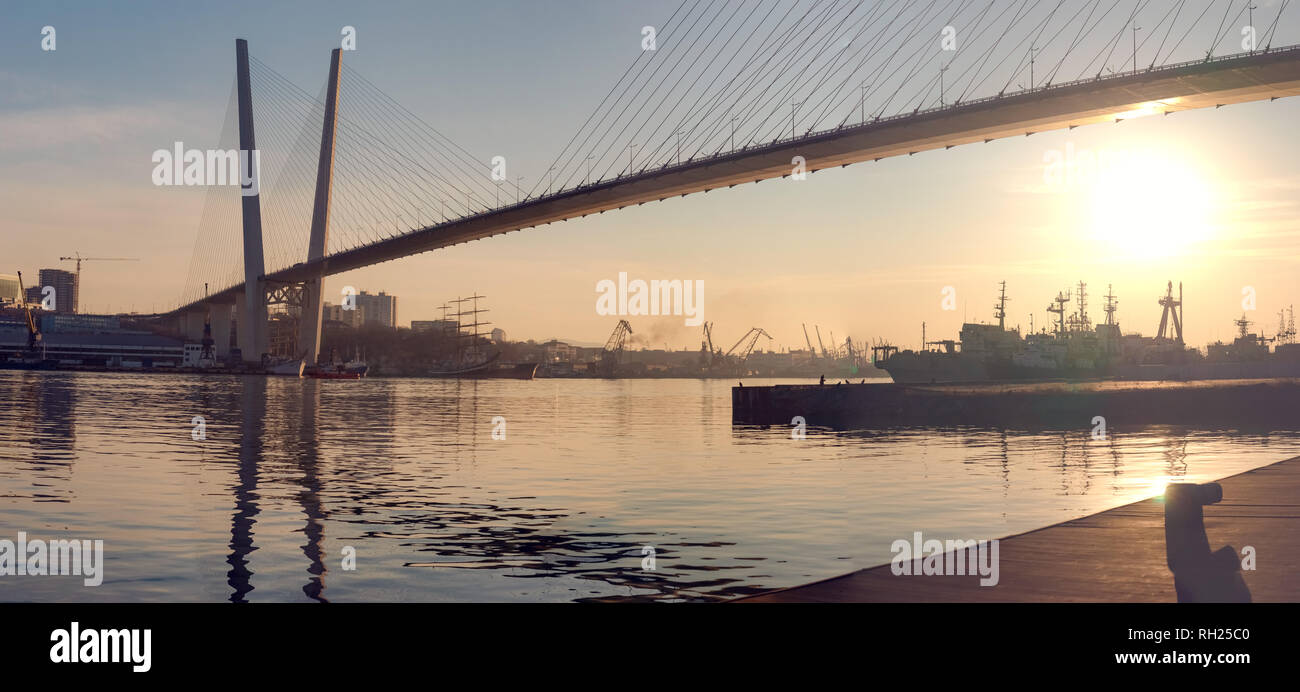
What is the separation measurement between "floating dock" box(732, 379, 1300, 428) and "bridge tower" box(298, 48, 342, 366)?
56182mm

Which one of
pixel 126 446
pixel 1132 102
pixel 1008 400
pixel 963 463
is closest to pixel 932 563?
pixel 963 463

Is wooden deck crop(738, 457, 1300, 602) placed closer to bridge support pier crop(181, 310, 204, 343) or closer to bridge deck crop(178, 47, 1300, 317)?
bridge deck crop(178, 47, 1300, 317)

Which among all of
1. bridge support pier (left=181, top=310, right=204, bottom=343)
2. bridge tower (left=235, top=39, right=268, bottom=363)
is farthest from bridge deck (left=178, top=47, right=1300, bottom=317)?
bridge support pier (left=181, top=310, right=204, bottom=343)

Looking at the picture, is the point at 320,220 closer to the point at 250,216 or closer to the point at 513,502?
the point at 250,216

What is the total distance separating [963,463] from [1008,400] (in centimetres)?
3675

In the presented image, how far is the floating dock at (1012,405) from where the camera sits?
2340 inches

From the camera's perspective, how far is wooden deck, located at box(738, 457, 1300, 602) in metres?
8.56

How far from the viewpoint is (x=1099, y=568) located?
985cm

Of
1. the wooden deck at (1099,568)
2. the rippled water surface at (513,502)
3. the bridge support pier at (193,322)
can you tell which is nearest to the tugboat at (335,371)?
the bridge support pier at (193,322)

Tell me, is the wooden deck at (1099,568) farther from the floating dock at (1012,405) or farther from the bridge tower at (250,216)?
the bridge tower at (250,216)

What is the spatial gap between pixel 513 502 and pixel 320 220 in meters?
89.9

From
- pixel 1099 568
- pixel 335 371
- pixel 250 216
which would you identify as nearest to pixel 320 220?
pixel 250 216

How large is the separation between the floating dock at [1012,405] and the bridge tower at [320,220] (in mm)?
56182
